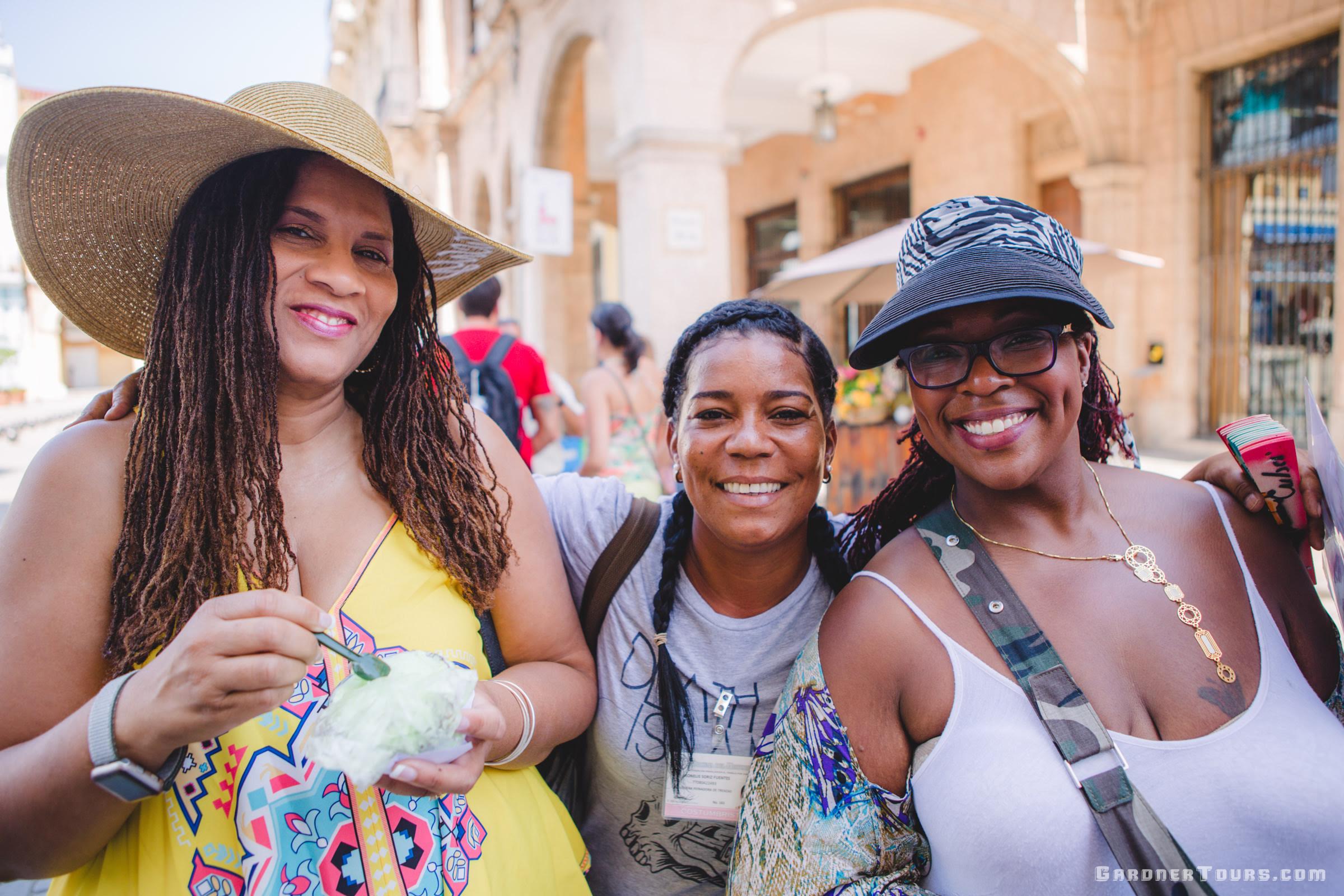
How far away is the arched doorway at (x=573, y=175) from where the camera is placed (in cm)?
1101

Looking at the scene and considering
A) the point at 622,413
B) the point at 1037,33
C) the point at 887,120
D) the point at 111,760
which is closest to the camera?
the point at 111,760

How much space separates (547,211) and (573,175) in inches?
141

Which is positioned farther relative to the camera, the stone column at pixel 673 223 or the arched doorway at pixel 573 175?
the arched doorway at pixel 573 175

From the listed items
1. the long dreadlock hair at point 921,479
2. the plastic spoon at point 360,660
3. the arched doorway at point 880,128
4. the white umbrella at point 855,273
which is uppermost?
the arched doorway at point 880,128

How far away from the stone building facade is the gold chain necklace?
5.67 meters

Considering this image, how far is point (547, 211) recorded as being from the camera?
28.6 ft

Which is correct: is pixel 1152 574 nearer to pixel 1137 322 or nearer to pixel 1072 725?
pixel 1072 725

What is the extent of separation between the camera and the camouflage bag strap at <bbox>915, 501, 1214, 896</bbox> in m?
1.27

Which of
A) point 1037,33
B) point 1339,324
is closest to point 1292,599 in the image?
point 1339,324

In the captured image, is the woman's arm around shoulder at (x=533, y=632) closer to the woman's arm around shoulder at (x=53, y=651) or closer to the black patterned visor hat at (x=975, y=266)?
the woman's arm around shoulder at (x=53, y=651)

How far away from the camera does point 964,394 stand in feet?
4.97

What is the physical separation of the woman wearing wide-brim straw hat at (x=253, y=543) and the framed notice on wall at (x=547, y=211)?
704 centimetres

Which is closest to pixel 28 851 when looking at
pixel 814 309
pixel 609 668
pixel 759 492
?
pixel 609 668

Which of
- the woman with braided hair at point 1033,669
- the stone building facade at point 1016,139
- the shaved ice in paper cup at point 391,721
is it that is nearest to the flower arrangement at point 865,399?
the stone building facade at point 1016,139
